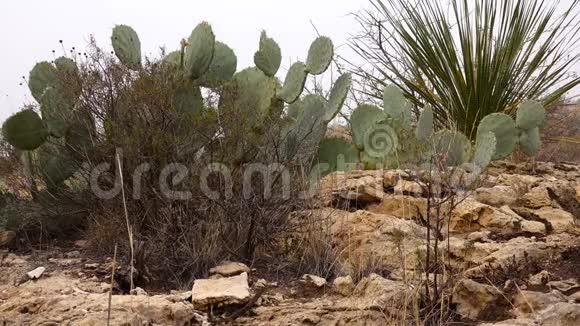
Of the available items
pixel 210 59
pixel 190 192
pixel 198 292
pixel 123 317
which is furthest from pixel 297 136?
pixel 123 317

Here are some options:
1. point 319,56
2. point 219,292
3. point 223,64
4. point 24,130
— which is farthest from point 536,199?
point 24,130

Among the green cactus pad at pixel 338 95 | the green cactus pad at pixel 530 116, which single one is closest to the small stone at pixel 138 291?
the green cactus pad at pixel 338 95

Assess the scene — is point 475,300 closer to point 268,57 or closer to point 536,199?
point 536,199

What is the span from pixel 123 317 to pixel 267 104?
2354 millimetres

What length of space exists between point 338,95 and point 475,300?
8.00ft

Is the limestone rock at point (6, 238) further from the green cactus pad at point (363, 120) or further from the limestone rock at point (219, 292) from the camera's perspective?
the green cactus pad at point (363, 120)

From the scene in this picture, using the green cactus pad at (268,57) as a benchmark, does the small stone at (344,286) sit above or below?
below

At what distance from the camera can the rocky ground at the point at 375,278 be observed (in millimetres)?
2711

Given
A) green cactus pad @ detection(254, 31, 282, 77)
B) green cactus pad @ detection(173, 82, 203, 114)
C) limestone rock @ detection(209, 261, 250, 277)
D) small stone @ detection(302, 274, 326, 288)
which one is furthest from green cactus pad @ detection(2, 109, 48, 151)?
small stone @ detection(302, 274, 326, 288)

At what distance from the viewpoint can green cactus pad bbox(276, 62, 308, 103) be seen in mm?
4824

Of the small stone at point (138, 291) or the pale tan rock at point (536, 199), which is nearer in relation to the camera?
the small stone at point (138, 291)

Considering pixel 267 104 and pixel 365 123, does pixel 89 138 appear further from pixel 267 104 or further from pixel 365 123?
pixel 365 123

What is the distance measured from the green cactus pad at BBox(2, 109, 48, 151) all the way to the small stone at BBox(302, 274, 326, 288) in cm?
192

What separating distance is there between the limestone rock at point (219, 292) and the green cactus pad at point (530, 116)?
3.14 metres
